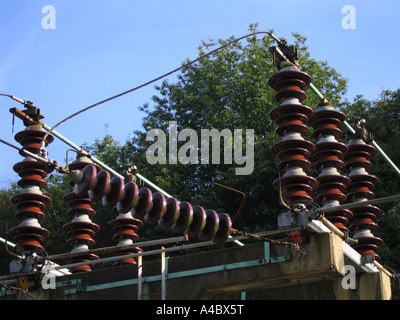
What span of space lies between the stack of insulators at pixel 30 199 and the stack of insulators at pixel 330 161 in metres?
6.65

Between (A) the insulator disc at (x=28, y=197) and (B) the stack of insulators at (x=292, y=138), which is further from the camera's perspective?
(A) the insulator disc at (x=28, y=197)

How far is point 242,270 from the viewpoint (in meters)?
13.8

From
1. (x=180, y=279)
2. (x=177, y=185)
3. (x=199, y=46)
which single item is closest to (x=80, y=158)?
(x=180, y=279)

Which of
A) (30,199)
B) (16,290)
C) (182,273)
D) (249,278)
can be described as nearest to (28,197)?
(30,199)

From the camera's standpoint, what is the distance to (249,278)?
13672 mm

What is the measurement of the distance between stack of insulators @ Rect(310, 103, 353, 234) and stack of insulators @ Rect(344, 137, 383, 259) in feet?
2.03

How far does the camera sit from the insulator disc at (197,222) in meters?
11.8

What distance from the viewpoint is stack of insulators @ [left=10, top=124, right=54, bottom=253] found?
52.5ft

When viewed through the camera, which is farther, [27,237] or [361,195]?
[361,195]

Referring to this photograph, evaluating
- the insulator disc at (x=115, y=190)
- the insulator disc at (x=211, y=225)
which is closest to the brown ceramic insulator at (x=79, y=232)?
the insulator disc at (x=211, y=225)

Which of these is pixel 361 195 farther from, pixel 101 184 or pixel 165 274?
pixel 101 184

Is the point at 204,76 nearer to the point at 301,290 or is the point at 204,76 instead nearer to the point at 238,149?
the point at 238,149

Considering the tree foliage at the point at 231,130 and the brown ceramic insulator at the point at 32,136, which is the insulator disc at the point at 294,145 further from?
the tree foliage at the point at 231,130

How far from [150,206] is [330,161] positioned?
6.48m
